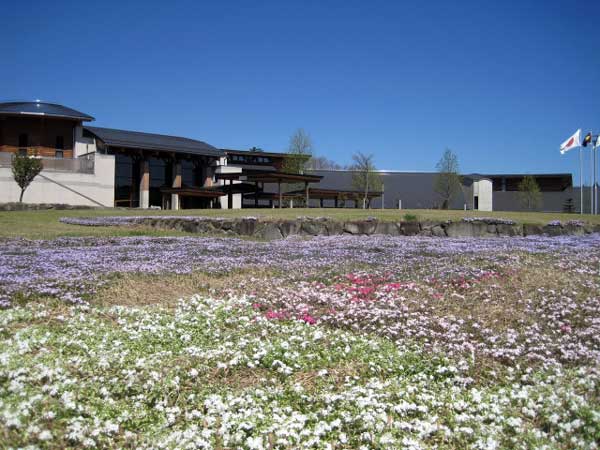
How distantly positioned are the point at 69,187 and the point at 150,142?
986 centimetres

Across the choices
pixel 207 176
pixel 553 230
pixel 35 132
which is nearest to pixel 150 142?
pixel 207 176

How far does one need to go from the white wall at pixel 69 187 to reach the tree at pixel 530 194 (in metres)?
50.5

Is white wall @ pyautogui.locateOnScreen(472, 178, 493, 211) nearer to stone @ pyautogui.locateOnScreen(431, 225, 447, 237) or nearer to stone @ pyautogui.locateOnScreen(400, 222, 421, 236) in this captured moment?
stone @ pyautogui.locateOnScreen(431, 225, 447, 237)

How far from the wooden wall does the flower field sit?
43.1 meters

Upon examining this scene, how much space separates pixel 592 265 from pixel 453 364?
783 centimetres

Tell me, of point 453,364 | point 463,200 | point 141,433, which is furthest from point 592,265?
point 463,200

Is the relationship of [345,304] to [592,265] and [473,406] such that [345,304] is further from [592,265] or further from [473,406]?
[592,265]

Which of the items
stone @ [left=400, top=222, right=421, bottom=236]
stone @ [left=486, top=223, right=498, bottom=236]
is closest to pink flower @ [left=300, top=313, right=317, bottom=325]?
stone @ [left=400, top=222, right=421, bottom=236]

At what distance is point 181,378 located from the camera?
527cm

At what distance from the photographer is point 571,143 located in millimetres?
48156

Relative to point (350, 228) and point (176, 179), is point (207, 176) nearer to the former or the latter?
point (176, 179)

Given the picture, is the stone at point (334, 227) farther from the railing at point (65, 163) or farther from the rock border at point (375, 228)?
the railing at point (65, 163)

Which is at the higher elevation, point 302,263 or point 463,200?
point 463,200

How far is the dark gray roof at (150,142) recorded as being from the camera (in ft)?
156
